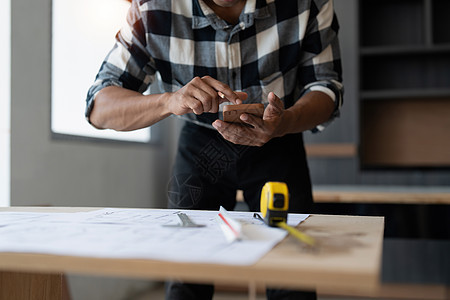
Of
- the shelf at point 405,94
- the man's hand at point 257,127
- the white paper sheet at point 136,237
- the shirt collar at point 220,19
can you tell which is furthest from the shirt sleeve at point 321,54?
the shelf at point 405,94

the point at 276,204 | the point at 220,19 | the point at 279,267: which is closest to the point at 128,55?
the point at 220,19

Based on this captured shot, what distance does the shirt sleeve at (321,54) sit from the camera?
4.31 ft

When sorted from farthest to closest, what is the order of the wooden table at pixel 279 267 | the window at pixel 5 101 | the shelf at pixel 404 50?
the shelf at pixel 404 50, the window at pixel 5 101, the wooden table at pixel 279 267

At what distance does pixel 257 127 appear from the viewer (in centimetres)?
106

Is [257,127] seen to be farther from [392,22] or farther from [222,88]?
[392,22]

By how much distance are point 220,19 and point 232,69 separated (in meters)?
0.13

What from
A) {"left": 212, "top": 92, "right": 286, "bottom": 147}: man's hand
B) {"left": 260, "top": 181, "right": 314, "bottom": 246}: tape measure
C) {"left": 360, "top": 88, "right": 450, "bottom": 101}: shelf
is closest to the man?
{"left": 212, "top": 92, "right": 286, "bottom": 147}: man's hand

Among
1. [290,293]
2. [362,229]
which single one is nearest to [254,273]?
[362,229]

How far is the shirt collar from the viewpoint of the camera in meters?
1.27

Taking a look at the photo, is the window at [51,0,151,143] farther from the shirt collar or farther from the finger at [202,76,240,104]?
the finger at [202,76,240,104]

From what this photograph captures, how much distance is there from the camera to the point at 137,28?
132cm

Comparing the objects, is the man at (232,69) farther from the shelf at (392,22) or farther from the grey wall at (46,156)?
the shelf at (392,22)

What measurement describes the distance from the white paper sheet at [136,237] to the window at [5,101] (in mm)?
1042

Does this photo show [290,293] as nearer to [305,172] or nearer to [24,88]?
[305,172]
